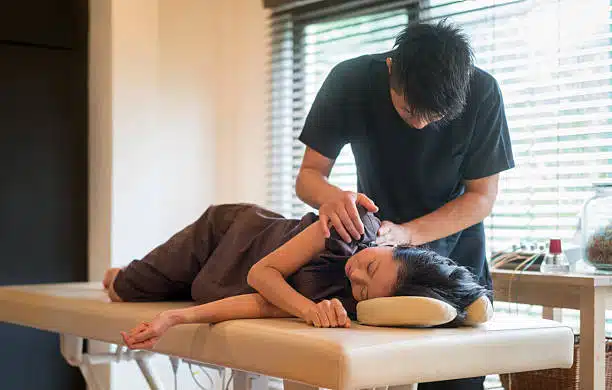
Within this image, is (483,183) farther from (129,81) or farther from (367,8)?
(129,81)

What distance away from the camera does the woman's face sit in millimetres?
1590

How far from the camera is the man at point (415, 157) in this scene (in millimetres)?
1949

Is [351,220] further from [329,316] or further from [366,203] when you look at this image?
[329,316]

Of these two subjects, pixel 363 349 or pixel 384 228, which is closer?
pixel 363 349

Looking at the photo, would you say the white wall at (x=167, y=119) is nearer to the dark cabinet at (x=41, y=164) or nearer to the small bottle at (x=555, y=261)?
the dark cabinet at (x=41, y=164)

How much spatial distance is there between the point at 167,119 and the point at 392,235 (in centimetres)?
189

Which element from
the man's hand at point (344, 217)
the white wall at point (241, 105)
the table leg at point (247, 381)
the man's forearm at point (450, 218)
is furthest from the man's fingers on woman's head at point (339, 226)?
the white wall at point (241, 105)

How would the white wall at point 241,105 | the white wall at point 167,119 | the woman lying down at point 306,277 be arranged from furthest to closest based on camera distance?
the white wall at point 241,105, the white wall at point 167,119, the woman lying down at point 306,277

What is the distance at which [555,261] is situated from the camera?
7.72ft

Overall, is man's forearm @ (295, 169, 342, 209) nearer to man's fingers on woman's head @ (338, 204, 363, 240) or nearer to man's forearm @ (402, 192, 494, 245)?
man's forearm @ (402, 192, 494, 245)

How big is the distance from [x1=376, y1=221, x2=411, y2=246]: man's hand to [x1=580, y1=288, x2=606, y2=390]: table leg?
1.80 ft

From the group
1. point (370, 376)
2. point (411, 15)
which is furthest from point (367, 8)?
point (370, 376)

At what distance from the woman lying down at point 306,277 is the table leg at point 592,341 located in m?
0.57

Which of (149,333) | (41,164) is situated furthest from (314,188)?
(41,164)
